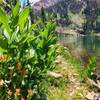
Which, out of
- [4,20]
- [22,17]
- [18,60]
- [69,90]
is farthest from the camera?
[69,90]

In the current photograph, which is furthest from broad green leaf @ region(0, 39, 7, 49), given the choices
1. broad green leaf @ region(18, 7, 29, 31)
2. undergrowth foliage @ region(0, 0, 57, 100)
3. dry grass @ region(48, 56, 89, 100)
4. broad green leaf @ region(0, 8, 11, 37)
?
dry grass @ region(48, 56, 89, 100)

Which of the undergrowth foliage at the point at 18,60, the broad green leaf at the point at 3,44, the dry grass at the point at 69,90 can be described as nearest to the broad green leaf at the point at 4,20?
the undergrowth foliage at the point at 18,60

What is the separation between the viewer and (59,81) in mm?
7773

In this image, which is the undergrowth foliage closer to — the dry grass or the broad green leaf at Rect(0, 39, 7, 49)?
the broad green leaf at Rect(0, 39, 7, 49)

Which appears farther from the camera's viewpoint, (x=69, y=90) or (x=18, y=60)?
(x=69, y=90)

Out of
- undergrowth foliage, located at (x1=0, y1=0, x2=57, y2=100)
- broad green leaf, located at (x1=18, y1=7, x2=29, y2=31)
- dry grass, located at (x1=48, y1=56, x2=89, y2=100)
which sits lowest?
dry grass, located at (x1=48, y1=56, x2=89, y2=100)

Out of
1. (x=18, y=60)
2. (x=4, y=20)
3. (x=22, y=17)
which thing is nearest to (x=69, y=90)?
(x=18, y=60)

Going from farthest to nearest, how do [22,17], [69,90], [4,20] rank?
1. [69,90]
2. [22,17]
3. [4,20]

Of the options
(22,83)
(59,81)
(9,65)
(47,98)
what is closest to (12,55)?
(9,65)

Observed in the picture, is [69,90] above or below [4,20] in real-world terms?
below

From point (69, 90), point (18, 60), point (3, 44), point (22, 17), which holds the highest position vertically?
point (22, 17)

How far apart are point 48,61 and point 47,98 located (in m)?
0.91

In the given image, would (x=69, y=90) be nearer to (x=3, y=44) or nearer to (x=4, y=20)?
(x=3, y=44)

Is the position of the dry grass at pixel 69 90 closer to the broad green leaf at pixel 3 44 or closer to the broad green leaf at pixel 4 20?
the broad green leaf at pixel 3 44
